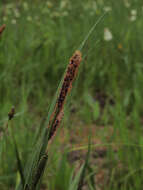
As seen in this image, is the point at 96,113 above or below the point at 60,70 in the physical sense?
above

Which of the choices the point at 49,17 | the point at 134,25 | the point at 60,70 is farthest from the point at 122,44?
the point at 49,17

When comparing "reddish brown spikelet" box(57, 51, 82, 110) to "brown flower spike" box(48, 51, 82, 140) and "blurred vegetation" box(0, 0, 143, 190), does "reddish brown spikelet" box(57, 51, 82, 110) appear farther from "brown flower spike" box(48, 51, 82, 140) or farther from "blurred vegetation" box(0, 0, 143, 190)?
"blurred vegetation" box(0, 0, 143, 190)

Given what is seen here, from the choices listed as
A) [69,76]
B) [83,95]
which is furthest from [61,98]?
[83,95]

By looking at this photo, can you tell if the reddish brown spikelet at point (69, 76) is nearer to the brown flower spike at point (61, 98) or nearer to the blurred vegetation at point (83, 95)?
the brown flower spike at point (61, 98)

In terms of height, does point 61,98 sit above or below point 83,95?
above

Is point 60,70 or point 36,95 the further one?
point 60,70

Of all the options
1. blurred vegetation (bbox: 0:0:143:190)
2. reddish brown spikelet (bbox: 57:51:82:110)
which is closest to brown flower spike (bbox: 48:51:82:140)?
reddish brown spikelet (bbox: 57:51:82:110)

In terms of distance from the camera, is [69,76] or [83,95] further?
[83,95]

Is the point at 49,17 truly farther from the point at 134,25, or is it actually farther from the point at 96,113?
the point at 96,113

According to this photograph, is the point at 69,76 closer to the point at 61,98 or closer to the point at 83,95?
the point at 61,98
